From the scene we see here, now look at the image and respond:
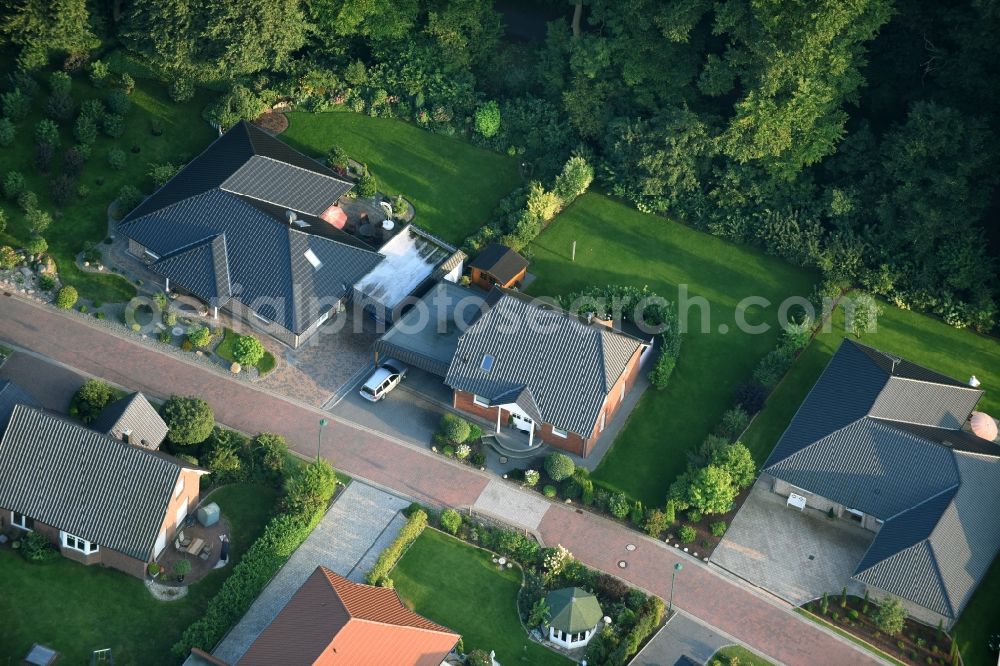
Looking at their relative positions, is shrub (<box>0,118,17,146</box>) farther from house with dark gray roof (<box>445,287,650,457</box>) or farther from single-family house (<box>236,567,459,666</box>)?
single-family house (<box>236,567,459,666</box>)

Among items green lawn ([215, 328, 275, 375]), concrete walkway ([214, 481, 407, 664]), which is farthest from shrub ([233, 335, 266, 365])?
concrete walkway ([214, 481, 407, 664])

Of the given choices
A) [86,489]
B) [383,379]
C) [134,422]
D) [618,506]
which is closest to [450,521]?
[618,506]

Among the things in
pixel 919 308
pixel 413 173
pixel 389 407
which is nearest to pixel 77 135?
pixel 413 173

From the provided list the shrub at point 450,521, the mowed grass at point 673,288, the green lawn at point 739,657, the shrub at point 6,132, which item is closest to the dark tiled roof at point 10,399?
the shrub at point 450,521

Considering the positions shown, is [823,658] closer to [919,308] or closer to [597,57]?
[919,308]

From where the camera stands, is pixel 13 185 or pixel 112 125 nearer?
pixel 13 185

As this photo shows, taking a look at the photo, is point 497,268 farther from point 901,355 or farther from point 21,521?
point 21,521
